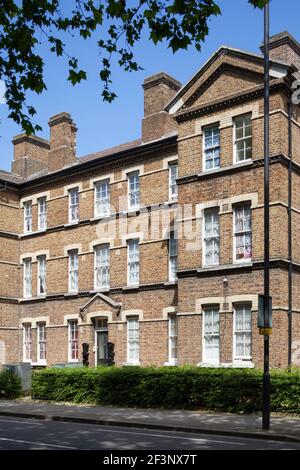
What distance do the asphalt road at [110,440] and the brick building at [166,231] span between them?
26.3 ft

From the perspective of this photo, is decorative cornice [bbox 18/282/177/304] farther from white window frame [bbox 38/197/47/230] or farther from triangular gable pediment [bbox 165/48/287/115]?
triangular gable pediment [bbox 165/48/287/115]

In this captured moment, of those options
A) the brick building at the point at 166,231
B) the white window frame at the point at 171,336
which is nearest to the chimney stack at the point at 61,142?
the brick building at the point at 166,231

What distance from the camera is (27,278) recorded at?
36719 millimetres

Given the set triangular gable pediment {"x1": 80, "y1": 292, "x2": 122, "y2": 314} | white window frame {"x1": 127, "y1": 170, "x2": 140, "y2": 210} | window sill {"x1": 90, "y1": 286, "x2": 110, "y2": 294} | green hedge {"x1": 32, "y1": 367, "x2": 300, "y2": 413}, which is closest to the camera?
green hedge {"x1": 32, "y1": 367, "x2": 300, "y2": 413}

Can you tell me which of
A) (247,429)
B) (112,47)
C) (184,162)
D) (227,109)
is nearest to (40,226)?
(184,162)

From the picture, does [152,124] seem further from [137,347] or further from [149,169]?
[137,347]

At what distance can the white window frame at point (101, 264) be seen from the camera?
3234 centimetres

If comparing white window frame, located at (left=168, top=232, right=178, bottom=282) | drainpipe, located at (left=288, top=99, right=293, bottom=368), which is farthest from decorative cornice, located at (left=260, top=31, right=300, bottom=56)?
white window frame, located at (left=168, top=232, right=178, bottom=282)

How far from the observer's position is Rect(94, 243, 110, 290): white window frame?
1273 inches

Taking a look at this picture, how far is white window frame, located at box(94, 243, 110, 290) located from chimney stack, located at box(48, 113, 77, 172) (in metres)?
6.41

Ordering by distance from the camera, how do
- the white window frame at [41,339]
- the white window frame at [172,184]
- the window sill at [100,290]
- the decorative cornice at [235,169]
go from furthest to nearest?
1. the white window frame at [41,339]
2. the window sill at [100,290]
3. the white window frame at [172,184]
4. the decorative cornice at [235,169]

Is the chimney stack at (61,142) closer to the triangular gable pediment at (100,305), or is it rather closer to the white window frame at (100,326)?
the triangular gable pediment at (100,305)

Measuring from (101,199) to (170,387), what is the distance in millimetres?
13844

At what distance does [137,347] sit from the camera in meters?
30.0
